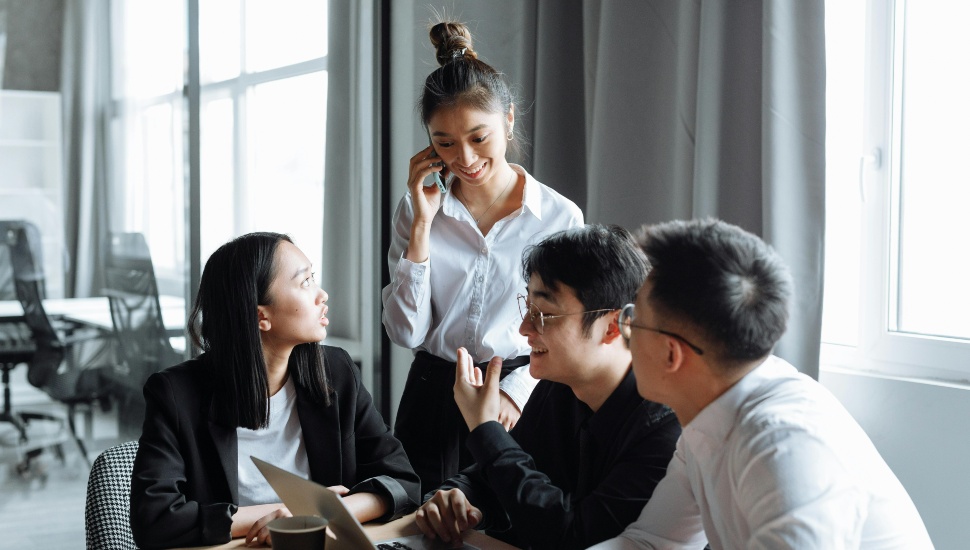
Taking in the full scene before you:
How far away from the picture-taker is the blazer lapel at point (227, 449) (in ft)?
5.52

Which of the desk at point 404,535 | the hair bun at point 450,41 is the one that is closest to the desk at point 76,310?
the hair bun at point 450,41

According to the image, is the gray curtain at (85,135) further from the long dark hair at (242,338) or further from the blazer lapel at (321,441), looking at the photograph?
the blazer lapel at (321,441)

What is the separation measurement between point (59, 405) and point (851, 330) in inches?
97.3

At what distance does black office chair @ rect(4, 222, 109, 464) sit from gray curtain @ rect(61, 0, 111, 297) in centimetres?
11

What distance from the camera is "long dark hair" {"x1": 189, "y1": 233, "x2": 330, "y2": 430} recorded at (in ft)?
5.70

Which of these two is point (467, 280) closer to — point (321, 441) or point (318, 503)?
point (321, 441)

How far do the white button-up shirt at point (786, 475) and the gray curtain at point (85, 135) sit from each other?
2262 mm

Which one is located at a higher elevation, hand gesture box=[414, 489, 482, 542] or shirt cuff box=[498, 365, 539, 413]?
shirt cuff box=[498, 365, 539, 413]

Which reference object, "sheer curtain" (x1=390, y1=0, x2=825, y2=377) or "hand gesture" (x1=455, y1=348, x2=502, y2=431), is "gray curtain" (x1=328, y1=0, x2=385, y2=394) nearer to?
"sheer curtain" (x1=390, y1=0, x2=825, y2=377)

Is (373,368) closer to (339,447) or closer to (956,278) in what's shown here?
(339,447)

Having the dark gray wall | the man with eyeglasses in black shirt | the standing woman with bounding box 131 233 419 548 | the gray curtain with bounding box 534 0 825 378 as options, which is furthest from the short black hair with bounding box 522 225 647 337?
the dark gray wall

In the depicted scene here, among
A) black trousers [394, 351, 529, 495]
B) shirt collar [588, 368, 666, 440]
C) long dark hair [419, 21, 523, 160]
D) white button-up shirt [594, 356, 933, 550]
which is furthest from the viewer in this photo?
black trousers [394, 351, 529, 495]

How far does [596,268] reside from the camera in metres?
1.60

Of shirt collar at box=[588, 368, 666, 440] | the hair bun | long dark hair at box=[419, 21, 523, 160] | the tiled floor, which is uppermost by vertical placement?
the hair bun
